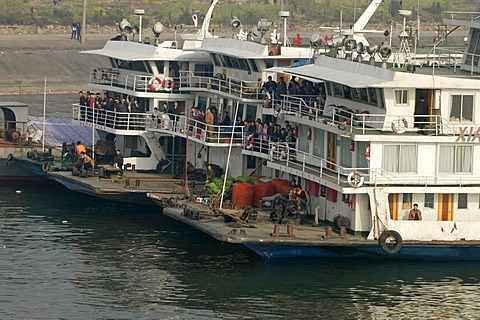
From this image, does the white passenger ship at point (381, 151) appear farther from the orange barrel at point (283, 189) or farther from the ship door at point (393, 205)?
the orange barrel at point (283, 189)

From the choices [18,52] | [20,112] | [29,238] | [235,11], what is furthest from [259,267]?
[235,11]

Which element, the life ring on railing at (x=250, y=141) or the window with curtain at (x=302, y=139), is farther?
the life ring on railing at (x=250, y=141)

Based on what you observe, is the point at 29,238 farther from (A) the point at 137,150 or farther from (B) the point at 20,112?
(B) the point at 20,112

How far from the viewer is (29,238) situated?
2126 inches

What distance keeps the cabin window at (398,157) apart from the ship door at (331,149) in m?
2.45

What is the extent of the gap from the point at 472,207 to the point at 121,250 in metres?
11.4

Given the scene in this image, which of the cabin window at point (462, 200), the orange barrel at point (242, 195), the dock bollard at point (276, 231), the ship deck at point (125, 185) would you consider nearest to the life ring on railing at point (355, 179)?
the dock bollard at point (276, 231)

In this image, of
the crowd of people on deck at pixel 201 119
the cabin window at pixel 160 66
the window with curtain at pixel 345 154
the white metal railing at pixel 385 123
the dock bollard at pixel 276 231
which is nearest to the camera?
the dock bollard at pixel 276 231

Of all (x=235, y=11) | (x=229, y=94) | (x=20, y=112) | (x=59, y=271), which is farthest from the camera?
(x=235, y=11)

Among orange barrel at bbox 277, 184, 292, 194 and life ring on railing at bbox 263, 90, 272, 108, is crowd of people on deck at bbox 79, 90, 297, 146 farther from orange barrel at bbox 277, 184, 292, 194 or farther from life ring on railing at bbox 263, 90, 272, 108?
orange barrel at bbox 277, 184, 292, 194

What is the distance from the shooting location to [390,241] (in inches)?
1929

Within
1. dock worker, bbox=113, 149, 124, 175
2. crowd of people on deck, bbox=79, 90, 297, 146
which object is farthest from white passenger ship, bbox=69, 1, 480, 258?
dock worker, bbox=113, 149, 124, 175

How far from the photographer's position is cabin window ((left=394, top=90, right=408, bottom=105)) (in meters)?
50.2

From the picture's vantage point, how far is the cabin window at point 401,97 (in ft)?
165
